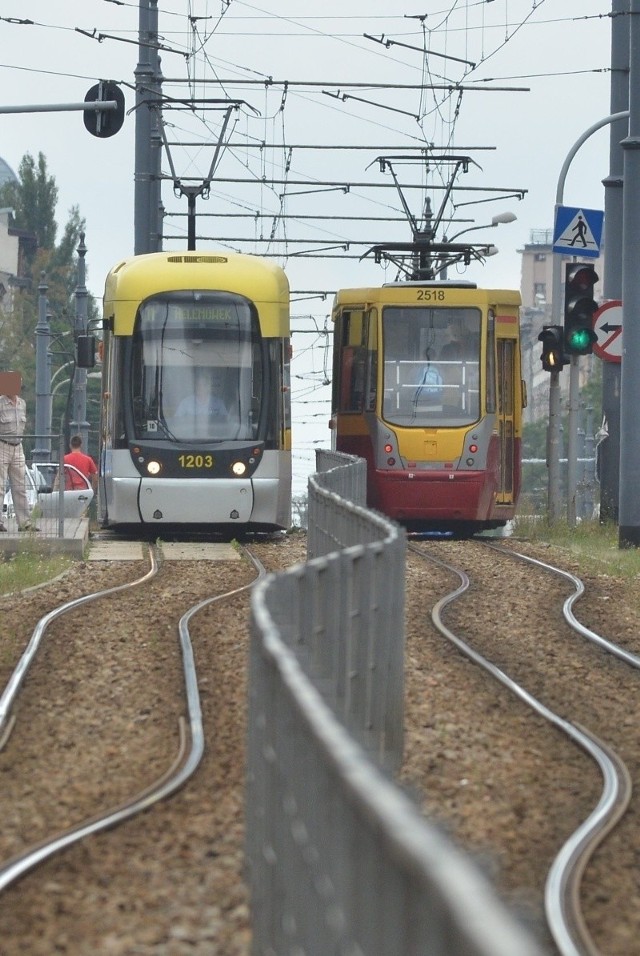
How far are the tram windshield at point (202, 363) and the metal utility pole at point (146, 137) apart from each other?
8455 mm

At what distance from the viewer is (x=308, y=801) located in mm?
3428

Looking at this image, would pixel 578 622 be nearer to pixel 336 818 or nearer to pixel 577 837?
pixel 577 837

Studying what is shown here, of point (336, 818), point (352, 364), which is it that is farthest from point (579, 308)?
point (336, 818)

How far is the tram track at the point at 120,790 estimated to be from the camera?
19.2ft

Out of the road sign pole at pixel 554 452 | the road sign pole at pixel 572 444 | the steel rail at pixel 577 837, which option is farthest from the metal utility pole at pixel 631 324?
the steel rail at pixel 577 837

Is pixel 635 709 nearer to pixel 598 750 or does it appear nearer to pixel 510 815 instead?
pixel 598 750

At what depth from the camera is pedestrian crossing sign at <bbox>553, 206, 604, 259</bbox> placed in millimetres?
24031

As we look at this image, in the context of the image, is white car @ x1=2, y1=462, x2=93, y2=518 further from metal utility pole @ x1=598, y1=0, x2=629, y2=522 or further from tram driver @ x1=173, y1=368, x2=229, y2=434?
metal utility pole @ x1=598, y1=0, x2=629, y2=522

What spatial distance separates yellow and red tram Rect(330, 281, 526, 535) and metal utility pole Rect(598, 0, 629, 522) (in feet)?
5.37

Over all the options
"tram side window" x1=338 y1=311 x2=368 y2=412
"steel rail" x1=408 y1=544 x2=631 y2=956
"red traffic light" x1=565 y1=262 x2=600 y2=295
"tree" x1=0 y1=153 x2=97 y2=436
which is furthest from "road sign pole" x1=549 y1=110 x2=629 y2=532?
"tree" x1=0 y1=153 x2=97 y2=436

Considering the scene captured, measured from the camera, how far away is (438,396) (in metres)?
24.8

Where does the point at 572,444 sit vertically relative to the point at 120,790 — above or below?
above

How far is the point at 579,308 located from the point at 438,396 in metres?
2.44

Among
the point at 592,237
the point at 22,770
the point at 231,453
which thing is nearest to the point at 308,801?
the point at 22,770
